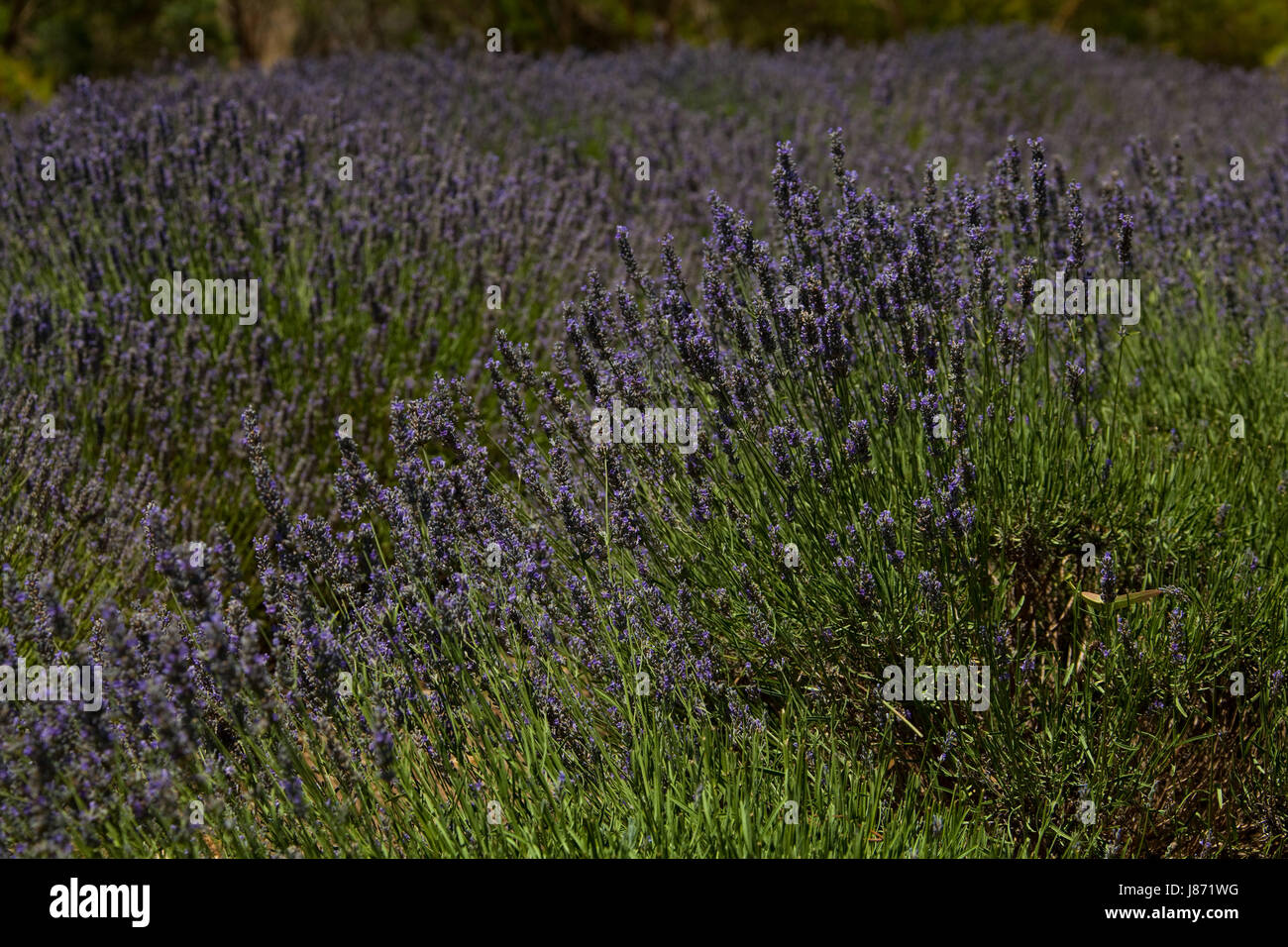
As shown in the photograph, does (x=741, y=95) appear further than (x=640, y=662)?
Yes

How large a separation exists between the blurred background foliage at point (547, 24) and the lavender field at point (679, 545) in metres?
8.34

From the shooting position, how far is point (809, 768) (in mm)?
2355

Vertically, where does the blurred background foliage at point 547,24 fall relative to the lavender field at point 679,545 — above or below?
above

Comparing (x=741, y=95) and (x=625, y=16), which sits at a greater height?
(x=625, y=16)

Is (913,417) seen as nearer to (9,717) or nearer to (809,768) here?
(809,768)

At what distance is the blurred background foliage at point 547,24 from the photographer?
1174 centimetres

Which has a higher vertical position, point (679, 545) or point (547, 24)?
point (547, 24)

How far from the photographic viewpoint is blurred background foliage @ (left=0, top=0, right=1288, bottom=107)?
11742mm

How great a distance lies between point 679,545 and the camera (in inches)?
104

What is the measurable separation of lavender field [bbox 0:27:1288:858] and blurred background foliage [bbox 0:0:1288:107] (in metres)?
8.34

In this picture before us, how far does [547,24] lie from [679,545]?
1137 cm

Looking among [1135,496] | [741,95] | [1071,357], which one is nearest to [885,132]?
[741,95]
